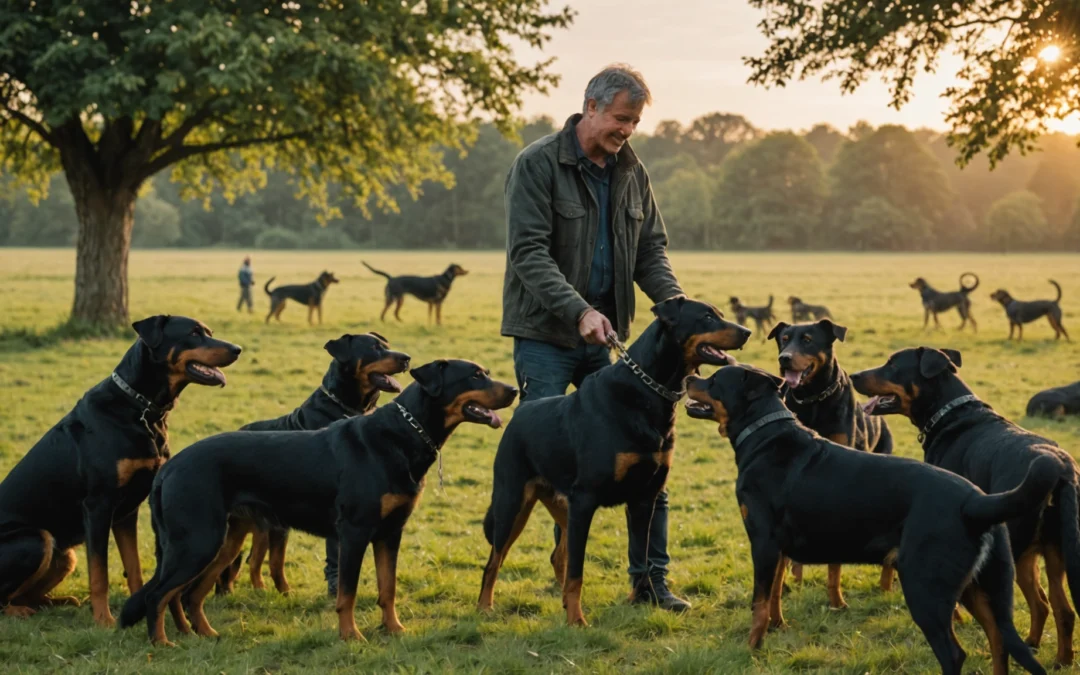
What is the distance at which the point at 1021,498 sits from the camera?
3.82 metres

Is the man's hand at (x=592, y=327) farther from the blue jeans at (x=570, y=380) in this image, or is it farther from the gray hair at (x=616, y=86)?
the gray hair at (x=616, y=86)

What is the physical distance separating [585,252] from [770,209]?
86796mm

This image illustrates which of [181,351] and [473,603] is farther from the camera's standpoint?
[473,603]

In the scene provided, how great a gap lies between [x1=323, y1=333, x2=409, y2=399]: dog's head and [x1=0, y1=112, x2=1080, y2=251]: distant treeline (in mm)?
78443

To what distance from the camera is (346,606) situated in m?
5.02

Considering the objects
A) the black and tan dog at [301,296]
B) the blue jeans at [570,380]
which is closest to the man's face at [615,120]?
the blue jeans at [570,380]

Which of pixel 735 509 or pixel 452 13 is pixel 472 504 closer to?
pixel 735 509

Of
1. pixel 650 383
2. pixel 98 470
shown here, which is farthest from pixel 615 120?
pixel 98 470

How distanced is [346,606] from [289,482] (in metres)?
0.68

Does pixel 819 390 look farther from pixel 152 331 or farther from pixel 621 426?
pixel 152 331

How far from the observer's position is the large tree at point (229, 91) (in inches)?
630

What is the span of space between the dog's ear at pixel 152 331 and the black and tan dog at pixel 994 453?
384 cm

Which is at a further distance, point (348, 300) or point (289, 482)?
point (348, 300)

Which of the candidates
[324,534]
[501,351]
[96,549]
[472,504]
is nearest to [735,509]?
[472,504]
